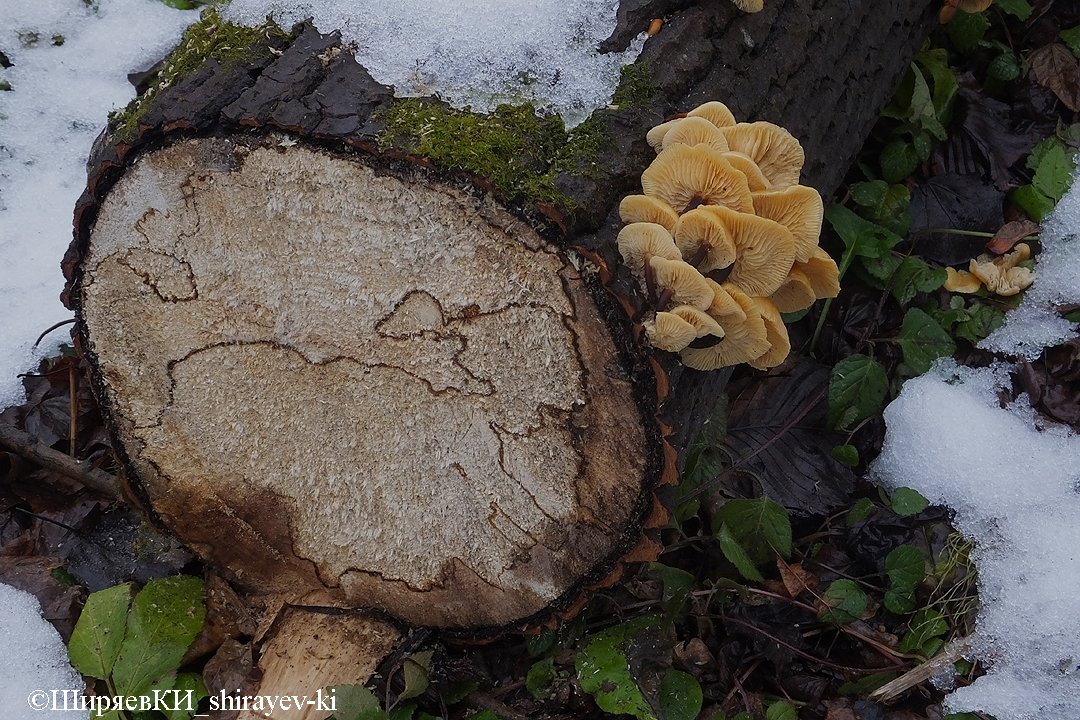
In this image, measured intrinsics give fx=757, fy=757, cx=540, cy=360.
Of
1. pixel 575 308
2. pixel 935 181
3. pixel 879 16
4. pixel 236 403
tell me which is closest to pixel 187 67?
pixel 236 403

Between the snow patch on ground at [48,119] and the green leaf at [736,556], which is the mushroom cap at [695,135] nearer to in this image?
the green leaf at [736,556]

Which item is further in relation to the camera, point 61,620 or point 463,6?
point 61,620

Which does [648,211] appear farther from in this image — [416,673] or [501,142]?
[416,673]

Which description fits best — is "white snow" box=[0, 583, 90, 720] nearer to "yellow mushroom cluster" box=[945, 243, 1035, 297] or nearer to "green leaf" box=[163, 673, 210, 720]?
"green leaf" box=[163, 673, 210, 720]

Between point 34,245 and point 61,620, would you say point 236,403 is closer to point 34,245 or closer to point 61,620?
point 61,620

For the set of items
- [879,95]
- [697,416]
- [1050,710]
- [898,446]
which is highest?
[879,95]

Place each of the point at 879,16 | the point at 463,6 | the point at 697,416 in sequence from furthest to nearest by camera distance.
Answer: the point at 879,16 < the point at 697,416 < the point at 463,6

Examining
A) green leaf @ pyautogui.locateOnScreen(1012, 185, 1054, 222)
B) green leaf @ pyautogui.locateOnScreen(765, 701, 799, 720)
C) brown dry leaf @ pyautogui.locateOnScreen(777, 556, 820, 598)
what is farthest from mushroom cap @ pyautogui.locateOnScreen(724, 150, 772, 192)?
green leaf @ pyautogui.locateOnScreen(1012, 185, 1054, 222)
